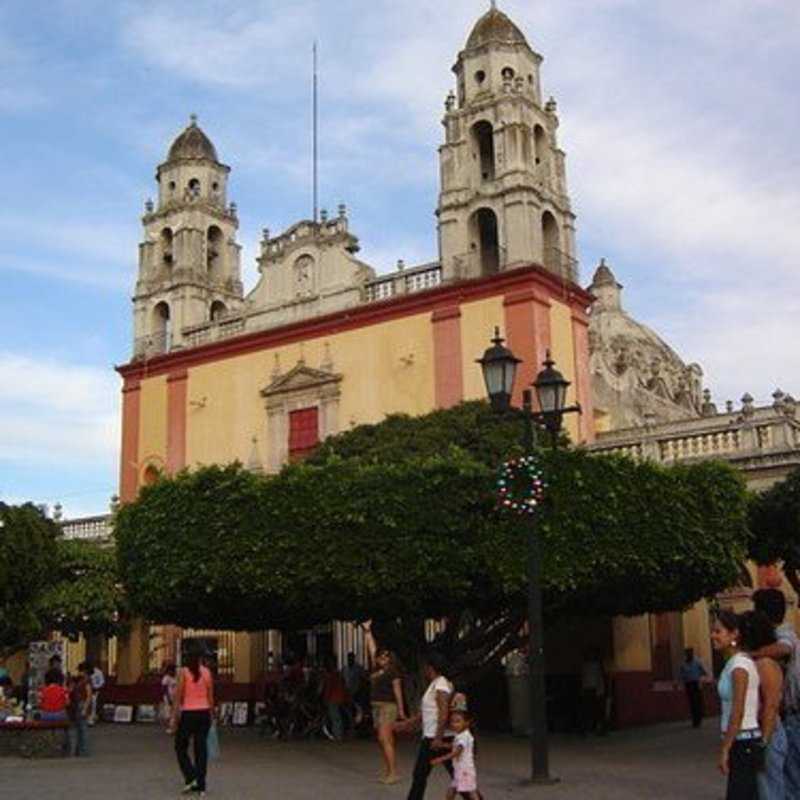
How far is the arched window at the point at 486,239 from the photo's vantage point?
97.0 feet

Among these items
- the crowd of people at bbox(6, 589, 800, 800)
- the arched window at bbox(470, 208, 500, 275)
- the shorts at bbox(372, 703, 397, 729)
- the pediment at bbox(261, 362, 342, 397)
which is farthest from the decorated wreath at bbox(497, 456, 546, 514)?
the pediment at bbox(261, 362, 342, 397)

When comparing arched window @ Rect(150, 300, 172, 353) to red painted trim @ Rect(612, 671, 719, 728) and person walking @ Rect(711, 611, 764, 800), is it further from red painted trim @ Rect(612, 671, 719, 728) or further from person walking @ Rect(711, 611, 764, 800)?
person walking @ Rect(711, 611, 764, 800)

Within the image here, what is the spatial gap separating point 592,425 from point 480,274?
4849mm

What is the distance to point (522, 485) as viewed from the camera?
13.1 meters

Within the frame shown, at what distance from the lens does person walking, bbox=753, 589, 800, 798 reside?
7.61m

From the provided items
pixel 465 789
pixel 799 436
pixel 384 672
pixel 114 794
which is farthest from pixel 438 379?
pixel 465 789

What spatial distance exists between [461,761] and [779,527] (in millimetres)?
8028

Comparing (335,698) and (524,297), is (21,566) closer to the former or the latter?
(335,698)

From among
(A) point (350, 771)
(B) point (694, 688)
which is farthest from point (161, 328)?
(A) point (350, 771)

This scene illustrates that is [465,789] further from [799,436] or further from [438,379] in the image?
[438,379]

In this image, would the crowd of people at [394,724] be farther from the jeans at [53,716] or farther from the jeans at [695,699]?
the jeans at [695,699]

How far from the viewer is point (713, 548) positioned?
1542cm

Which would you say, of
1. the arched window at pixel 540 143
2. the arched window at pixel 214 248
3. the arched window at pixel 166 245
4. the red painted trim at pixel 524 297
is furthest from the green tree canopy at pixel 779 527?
the arched window at pixel 166 245

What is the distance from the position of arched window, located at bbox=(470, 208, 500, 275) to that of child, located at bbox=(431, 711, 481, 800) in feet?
68.0
